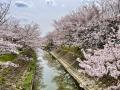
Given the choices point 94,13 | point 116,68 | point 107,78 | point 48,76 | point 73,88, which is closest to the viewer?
point 116,68

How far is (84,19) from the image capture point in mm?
41406

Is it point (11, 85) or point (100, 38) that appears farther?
point (100, 38)

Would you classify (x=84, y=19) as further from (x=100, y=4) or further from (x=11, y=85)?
(x=11, y=85)

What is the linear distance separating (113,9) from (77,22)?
605 centimetres

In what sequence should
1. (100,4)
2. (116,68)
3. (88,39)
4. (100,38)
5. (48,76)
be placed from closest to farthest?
1. (116,68)
2. (100,38)
3. (88,39)
4. (48,76)
5. (100,4)

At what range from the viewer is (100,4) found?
48.9 meters

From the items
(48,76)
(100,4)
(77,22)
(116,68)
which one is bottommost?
(48,76)

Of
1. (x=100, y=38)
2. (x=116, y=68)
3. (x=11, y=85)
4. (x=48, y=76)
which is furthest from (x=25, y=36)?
(x=116, y=68)

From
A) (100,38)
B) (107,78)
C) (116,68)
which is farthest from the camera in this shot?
(100,38)

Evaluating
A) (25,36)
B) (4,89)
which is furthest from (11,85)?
(25,36)

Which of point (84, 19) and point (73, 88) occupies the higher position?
point (84, 19)

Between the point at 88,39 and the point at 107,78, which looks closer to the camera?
the point at 107,78

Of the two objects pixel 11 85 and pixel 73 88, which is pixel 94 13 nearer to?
pixel 73 88

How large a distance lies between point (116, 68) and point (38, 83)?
540 inches
